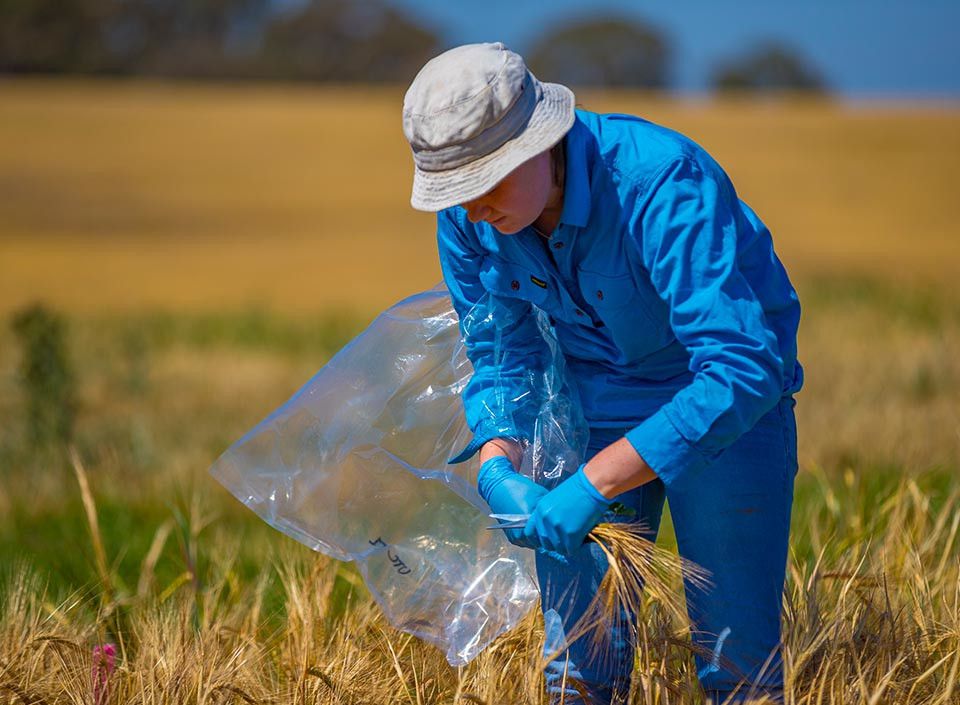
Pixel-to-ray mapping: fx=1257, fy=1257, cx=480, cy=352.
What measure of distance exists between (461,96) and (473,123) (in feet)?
0.16

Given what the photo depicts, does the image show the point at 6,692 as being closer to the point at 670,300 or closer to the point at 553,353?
the point at 553,353

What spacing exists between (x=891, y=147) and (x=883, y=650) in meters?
27.6

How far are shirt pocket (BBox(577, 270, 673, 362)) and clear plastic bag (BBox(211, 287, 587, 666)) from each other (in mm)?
338

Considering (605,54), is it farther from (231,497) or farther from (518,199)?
(518,199)

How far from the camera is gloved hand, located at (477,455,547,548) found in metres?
2.25

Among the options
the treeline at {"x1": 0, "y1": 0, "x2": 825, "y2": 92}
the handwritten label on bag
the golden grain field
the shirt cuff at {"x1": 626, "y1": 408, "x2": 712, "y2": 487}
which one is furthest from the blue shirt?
the treeline at {"x1": 0, "y1": 0, "x2": 825, "y2": 92}

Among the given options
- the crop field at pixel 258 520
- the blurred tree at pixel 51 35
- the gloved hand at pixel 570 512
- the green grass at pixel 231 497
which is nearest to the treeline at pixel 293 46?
the blurred tree at pixel 51 35

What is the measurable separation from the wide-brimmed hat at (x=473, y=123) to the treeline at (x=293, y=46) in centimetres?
5292

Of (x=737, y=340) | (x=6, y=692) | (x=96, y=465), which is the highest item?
(x=737, y=340)

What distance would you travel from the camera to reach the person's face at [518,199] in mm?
2098

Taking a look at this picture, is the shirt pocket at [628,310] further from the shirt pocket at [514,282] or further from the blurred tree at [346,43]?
the blurred tree at [346,43]

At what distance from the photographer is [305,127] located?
3344 cm

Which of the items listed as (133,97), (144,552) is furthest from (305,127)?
(144,552)

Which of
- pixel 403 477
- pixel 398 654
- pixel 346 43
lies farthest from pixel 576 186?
pixel 346 43
